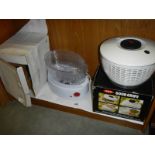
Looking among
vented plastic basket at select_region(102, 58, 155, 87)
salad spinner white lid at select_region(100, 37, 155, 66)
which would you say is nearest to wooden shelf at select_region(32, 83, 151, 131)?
vented plastic basket at select_region(102, 58, 155, 87)

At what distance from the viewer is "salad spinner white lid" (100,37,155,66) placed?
32.8 inches

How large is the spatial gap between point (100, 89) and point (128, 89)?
159 mm

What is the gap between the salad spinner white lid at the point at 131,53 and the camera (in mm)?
833

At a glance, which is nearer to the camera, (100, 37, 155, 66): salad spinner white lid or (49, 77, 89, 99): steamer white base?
(100, 37, 155, 66): salad spinner white lid

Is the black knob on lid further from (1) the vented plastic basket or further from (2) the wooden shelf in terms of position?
(2) the wooden shelf

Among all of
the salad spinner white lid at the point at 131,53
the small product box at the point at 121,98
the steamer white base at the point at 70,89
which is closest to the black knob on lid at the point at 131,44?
the salad spinner white lid at the point at 131,53

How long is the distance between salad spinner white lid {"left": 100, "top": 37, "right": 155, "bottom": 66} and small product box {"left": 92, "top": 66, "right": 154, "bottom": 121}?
20 cm

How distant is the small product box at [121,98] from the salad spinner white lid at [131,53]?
7.8 inches

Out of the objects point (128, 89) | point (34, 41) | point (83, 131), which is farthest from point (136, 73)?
point (34, 41)

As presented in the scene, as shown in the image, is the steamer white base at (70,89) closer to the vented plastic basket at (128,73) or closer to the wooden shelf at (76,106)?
the wooden shelf at (76,106)

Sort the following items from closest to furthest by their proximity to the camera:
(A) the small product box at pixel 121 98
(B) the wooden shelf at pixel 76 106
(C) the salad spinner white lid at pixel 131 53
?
(C) the salad spinner white lid at pixel 131 53
(A) the small product box at pixel 121 98
(B) the wooden shelf at pixel 76 106

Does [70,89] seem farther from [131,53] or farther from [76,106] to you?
[131,53]
